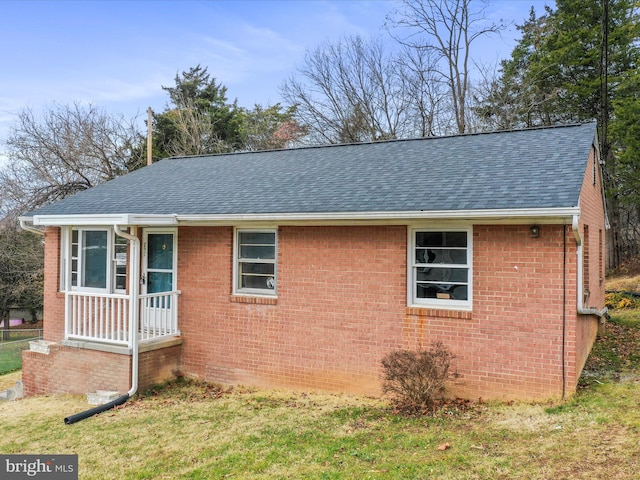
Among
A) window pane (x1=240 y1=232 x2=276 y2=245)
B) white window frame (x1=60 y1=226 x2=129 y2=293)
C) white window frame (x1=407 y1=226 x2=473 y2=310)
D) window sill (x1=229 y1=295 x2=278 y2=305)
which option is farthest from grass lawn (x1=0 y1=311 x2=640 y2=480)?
window pane (x1=240 y1=232 x2=276 y2=245)

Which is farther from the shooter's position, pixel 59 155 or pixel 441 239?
pixel 59 155

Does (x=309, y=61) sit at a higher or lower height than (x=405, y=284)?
higher

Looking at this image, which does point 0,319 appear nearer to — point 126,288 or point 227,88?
point 227,88

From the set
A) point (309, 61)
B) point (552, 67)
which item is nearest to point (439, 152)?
point (552, 67)

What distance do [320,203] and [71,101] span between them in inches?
846

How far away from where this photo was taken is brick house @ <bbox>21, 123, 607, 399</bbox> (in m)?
6.63

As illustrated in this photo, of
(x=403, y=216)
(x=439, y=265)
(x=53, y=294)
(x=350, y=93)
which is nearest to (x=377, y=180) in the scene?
(x=403, y=216)

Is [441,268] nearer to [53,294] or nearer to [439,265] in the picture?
[439,265]

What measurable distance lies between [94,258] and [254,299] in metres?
3.85

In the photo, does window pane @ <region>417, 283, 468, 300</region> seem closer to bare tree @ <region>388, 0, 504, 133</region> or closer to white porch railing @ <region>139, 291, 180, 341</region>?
white porch railing @ <region>139, 291, 180, 341</region>

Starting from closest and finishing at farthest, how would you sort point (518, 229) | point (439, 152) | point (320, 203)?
point (518, 229) → point (320, 203) → point (439, 152)

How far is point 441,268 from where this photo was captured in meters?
7.31

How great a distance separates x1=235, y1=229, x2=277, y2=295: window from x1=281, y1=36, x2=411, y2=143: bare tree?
709 inches

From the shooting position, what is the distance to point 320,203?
25.8 feet
